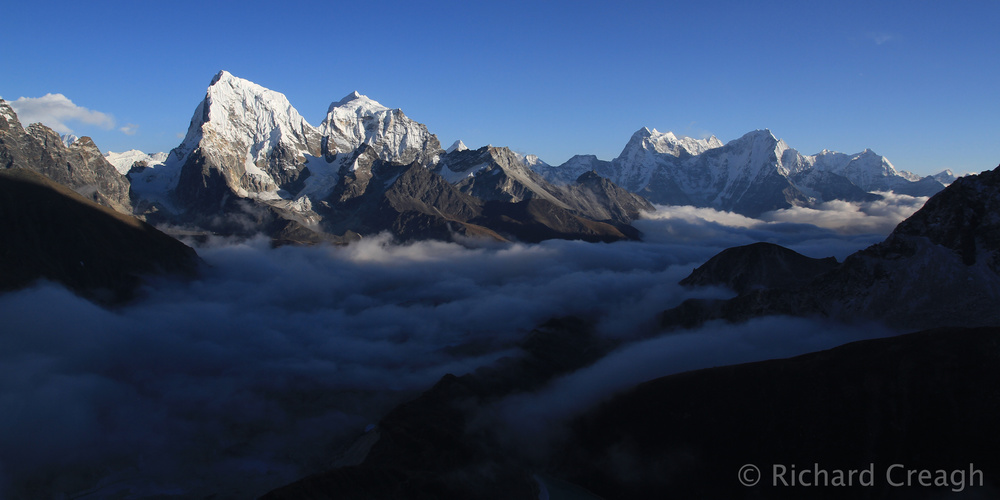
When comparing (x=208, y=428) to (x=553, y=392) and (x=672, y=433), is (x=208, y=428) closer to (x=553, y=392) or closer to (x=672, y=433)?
(x=553, y=392)

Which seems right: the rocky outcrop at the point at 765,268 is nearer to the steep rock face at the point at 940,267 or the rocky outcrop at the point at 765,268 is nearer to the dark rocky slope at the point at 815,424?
the steep rock face at the point at 940,267

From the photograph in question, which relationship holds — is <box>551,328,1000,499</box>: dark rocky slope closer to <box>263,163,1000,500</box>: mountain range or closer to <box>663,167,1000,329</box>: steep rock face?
<box>263,163,1000,500</box>: mountain range

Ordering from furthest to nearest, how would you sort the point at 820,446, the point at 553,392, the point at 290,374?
the point at 290,374
the point at 553,392
the point at 820,446

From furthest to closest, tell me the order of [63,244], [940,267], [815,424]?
[63,244] → [940,267] → [815,424]

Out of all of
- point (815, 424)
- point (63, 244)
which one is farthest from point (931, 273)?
point (63, 244)

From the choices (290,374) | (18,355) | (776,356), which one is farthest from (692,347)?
(18,355)

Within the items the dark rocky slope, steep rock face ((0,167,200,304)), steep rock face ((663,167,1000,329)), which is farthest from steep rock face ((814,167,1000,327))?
steep rock face ((0,167,200,304))

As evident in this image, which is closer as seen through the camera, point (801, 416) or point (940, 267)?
point (801, 416)

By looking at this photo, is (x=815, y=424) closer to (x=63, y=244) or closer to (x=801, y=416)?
(x=801, y=416)
